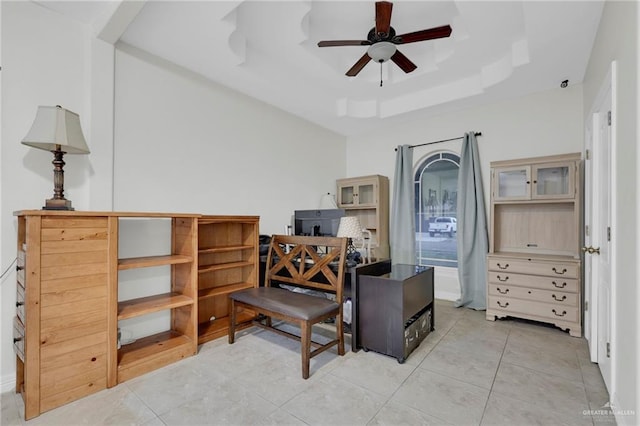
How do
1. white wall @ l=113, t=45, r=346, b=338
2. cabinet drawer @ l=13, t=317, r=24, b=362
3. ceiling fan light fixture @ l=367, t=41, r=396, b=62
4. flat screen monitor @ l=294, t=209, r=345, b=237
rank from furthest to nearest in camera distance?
flat screen monitor @ l=294, t=209, r=345, b=237
white wall @ l=113, t=45, r=346, b=338
ceiling fan light fixture @ l=367, t=41, r=396, b=62
cabinet drawer @ l=13, t=317, r=24, b=362

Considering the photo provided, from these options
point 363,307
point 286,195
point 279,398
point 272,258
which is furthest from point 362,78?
point 279,398

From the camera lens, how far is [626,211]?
1539 mm

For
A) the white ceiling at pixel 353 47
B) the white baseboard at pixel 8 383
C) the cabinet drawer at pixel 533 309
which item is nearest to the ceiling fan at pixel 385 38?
the white ceiling at pixel 353 47

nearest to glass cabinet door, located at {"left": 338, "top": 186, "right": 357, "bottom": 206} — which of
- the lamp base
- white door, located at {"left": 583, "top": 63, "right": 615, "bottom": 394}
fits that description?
white door, located at {"left": 583, "top": 63, "right": 615, "bottom": 394}

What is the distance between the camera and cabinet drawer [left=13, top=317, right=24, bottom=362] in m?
1.83

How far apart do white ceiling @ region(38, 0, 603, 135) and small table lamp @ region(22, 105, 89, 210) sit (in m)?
0.88

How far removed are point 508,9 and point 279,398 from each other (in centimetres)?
346

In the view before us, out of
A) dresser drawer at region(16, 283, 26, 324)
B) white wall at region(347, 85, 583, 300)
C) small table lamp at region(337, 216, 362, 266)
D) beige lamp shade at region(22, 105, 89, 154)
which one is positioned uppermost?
white wall at region(347, 85, 583, 300)

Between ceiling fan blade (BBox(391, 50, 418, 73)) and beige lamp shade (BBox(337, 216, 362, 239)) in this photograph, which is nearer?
ceiling fan blade (BBox(391, 50, 418, 73))

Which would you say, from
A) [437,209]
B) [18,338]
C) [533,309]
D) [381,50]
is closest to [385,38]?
[381,50]

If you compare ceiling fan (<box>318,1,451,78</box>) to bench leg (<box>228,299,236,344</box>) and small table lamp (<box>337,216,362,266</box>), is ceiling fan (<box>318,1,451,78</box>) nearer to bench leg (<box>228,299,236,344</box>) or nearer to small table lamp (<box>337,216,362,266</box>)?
small table lamp (<box>337,216,362,266</box>)

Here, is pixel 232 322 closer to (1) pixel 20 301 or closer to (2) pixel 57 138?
(1) pixel 20 301

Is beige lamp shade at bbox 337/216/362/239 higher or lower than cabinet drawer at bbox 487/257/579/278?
higher

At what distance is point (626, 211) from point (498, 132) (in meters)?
2.66
